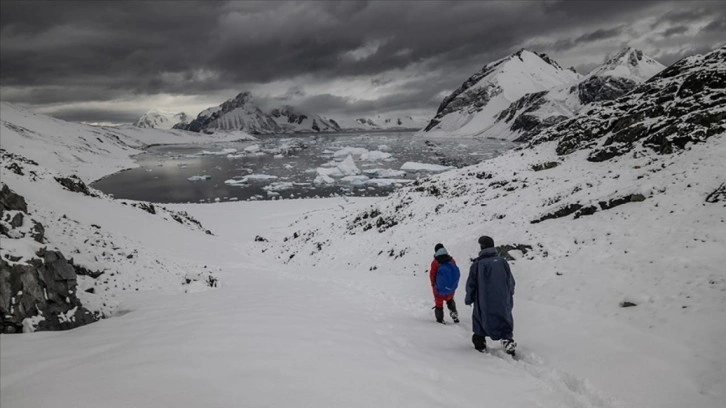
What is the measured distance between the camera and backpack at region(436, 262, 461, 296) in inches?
369

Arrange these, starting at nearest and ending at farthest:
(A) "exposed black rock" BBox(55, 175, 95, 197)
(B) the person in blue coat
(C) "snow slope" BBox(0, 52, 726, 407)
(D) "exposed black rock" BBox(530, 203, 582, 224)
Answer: (C) "snow slope" BBox(0, 52, 726, 407) → (B) the person in blue coat → (D) "exposed black rock" BBox(530, 203, 582, 224) → (A) "exposed black rock" BBox(55, 175, 95, 197)

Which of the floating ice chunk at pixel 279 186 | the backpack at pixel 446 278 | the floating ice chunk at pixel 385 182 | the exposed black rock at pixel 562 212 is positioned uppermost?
the floating ice chunk at pixel 279 186

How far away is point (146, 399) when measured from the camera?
13.3 feet

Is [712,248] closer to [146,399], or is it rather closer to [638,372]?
[638,372]

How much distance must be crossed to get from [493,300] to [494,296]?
8 cm

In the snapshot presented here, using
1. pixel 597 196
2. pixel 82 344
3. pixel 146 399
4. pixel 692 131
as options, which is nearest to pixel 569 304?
pixel 597 196

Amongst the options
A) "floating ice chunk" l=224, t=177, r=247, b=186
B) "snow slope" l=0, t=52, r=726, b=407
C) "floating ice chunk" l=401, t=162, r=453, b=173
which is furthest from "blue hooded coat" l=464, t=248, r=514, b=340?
"floating ice chunk" l=224, t=177, r=247, b=186

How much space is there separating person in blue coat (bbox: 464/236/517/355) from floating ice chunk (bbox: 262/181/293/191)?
61.2 metres

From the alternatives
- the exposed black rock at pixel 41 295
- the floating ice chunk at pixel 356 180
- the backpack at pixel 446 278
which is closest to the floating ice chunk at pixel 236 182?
the floating ice chunk at pixel 356 180

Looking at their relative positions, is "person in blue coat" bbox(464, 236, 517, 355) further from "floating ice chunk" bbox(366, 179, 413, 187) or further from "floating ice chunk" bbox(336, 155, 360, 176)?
"floating ice chunk" bbox(336, 155, 360, 176)

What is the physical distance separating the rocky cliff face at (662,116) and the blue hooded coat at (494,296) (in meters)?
13.4

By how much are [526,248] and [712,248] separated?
17.1 ft

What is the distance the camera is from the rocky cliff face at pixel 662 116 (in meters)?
15.9

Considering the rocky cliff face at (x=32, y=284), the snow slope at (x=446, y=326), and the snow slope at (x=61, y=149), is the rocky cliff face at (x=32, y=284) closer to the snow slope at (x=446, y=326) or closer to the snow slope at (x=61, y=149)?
the snow slope at (x=446, y=326)
